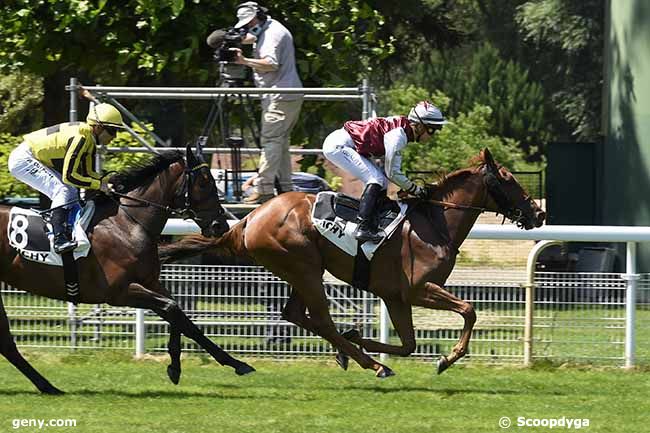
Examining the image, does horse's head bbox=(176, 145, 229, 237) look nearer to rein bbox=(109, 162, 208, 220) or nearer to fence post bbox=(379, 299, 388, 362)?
rein bbox=(109, 162, 208, 220)

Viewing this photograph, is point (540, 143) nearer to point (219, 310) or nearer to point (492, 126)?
point (492, 126)

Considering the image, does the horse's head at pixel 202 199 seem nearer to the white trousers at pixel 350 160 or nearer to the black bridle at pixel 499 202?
the white trousers at pixel 350 160

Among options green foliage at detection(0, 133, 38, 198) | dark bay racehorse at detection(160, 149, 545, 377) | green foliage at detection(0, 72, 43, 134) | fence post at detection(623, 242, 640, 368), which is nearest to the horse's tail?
dark bay racehorse at detection(160, 149, 545, 377)

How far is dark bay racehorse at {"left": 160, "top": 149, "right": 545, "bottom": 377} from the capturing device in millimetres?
9602

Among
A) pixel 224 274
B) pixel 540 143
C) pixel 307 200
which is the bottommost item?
pixel 540 143

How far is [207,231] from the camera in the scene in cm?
941

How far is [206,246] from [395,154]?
5.14 feet

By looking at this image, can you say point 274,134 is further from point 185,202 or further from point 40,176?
point 40,176

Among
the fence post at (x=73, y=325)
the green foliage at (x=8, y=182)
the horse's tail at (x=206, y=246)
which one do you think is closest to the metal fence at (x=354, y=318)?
the fence post at (x=73, y=325)

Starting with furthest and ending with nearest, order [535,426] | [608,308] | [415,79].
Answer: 1. [415,79]
2. [608,308]
3. [535,426]

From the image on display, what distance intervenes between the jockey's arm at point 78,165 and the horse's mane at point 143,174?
30 centimetres

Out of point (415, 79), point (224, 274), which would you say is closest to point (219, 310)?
point (224, 274)

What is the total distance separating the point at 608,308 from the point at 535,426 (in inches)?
111

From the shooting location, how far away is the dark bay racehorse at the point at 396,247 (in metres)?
9.60
